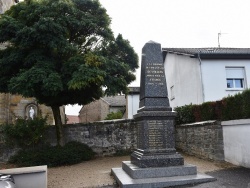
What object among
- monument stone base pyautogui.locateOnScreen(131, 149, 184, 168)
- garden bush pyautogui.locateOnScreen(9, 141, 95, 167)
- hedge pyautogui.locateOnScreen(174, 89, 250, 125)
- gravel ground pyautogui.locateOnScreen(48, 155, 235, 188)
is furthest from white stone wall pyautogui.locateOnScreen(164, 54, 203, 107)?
monument stone base pyautogui.locateOnScreen(131, 149, 184, 168)

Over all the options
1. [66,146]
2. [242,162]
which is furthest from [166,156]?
[66,146]

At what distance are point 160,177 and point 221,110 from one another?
464 centimetres

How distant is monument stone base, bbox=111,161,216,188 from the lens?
6.08 m

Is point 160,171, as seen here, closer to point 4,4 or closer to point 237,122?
point 237,122

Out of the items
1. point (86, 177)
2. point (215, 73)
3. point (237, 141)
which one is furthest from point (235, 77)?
point (86, 177)

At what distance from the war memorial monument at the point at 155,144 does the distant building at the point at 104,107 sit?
2530cm

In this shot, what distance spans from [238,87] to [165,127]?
10.7 meters

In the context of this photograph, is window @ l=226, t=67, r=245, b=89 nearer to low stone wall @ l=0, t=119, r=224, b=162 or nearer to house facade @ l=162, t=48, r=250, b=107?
house facade @ l=162, t=48, r=250, b=107

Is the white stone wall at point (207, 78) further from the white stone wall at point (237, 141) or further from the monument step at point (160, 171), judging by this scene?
the monument step at point (160, 171)

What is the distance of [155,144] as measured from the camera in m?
7.14

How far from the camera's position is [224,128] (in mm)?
9156

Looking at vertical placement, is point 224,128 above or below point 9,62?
below

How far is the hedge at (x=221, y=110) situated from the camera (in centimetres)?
854

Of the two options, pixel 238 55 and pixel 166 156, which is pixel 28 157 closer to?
pixel 166 156
